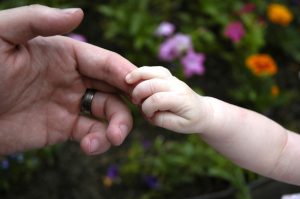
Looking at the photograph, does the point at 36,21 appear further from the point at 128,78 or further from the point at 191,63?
the point at 191,63

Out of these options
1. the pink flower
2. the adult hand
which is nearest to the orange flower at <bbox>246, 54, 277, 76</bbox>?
the pink flower

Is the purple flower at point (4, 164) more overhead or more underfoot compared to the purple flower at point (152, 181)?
more overhead

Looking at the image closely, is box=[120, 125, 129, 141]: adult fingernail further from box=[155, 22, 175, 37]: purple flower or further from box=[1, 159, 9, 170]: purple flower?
box=[155, 22, 175, 37]: purple flower

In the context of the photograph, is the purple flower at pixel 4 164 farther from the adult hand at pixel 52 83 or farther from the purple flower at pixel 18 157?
the adult hand at pixel 52 83

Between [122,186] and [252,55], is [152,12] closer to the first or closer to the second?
[252,55]

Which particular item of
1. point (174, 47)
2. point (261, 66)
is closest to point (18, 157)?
point (174, 47)

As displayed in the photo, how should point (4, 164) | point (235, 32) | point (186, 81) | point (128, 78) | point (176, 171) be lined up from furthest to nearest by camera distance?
1. point (186, 81)
2. point (235, 32)
3. point (176, 171)
4. point (4, 164)
5. point (128, 78)

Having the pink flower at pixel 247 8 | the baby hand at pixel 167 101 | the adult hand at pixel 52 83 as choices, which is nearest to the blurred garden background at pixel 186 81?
the pink flower at pixel 247 8
